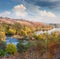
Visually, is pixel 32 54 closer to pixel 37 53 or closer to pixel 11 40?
pixel 37 53

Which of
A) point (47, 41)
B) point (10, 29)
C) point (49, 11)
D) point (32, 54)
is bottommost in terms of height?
point (32, 54)

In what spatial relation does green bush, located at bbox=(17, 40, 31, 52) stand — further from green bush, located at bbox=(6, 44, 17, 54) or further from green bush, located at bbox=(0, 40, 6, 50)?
green bush, located at bbox=(0, 40, 6, 50)

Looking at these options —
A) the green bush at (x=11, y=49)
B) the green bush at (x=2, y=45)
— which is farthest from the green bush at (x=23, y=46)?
the green bush at (x=2, y=45)

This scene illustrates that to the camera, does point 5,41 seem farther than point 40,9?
No

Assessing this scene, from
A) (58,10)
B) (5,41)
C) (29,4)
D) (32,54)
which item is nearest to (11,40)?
(5,41)

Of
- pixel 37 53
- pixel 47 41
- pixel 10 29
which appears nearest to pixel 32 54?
pixel 37 53

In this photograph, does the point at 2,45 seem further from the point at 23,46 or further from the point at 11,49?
the point at 23,46

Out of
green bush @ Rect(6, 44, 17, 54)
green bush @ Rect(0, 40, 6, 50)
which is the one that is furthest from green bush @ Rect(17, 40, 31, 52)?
green bush @ Rect(0, 40, 6, 50)

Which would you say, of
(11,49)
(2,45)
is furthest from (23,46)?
(2,45)

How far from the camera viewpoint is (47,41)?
3.23 metres

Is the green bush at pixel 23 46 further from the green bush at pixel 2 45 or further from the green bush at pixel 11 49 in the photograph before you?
the green bush at pixel 2 45

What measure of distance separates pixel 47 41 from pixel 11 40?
23.9 inches

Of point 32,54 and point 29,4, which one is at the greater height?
point 29,4

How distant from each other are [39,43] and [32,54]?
217mm
